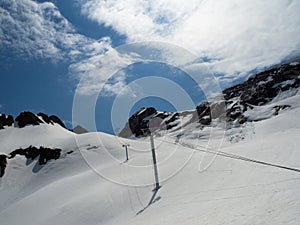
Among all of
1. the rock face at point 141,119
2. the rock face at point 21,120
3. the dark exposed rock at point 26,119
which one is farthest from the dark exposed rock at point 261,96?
the rock face at point 21,120

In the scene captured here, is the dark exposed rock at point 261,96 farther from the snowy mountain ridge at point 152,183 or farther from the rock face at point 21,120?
the rock face at point 21,120

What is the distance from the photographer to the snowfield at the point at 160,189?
8675 millimetres

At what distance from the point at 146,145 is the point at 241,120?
20390 millimetres

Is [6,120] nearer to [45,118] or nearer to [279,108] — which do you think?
[45,118]

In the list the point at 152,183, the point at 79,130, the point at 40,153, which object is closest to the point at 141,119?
the point at 79,130

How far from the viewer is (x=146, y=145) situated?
44.3m

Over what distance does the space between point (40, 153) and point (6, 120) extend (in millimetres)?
23345

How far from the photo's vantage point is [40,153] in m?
42.7

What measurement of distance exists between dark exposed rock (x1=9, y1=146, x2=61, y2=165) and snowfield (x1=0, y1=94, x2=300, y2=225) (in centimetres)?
128

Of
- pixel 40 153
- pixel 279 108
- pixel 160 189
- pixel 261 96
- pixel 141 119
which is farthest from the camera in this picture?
pixel 141 119

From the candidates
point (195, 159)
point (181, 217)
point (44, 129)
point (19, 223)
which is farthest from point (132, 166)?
point (44, 129)

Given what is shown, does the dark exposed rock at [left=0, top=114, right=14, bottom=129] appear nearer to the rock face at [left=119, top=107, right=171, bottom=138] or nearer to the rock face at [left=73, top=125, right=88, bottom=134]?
the rock face at [left=73, top=125, right=88, bottom=134]

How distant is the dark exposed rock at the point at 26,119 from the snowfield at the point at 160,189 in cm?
1367

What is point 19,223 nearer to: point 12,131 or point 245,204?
point 245,204
